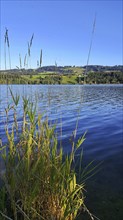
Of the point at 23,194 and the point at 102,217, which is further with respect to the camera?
the point at 102,217

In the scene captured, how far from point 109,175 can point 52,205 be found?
4769 mm

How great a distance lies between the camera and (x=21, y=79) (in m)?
6.15

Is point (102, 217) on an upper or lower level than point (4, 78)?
lower

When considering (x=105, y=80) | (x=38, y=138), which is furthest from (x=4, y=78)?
(x=105, y=80)

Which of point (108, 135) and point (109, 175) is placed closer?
point (109, 175)

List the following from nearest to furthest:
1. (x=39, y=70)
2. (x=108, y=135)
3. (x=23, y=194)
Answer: (x=23, y=194)
(x=39, y=70)
(x=108, y=135)

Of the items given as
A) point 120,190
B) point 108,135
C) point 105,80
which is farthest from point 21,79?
point 105,80

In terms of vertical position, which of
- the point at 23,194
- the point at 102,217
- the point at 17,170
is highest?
the point at 17,170

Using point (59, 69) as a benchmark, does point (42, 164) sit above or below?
below

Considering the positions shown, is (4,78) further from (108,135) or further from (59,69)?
(108,135)

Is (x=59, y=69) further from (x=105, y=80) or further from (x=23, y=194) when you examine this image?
(x=105, y=80)

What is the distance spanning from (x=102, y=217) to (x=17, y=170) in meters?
2.89

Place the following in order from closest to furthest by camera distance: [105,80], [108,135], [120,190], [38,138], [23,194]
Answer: [23,194] → [38,138] → [120,190] → [108,135] → [105,80]

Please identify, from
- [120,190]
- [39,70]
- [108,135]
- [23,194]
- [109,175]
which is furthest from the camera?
[108,135]
